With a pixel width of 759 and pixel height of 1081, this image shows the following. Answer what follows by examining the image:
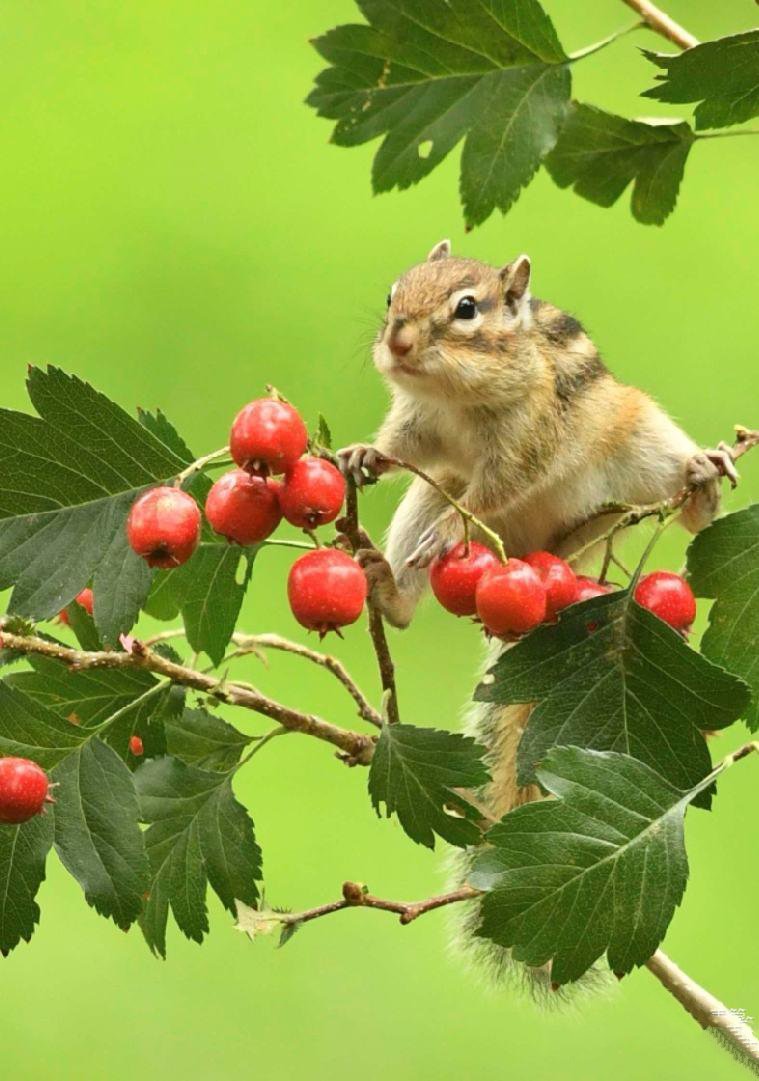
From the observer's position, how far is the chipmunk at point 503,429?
1.08 metres

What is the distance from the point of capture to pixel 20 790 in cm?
62

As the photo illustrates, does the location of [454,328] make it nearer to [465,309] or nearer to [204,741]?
[465,309]

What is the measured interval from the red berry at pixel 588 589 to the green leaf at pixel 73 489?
0.20 metres

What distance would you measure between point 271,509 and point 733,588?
22cm

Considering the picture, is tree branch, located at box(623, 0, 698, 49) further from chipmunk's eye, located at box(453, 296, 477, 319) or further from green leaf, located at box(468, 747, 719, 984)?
green leaf, located at box(468, 747, 719, 984)

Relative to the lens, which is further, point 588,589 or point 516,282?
point 516,282

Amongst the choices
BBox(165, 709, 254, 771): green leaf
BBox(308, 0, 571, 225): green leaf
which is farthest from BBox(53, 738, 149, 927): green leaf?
BBox(308, 0, 571, 225): green leaf

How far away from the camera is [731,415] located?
2418 mm

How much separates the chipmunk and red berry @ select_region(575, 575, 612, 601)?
0.26 metres

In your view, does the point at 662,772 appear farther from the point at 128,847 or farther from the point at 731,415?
the point at 731,415

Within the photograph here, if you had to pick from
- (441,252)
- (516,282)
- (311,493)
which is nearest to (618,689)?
(311,493)

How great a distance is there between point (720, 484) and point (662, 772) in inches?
13.1

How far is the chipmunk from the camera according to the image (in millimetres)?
1077

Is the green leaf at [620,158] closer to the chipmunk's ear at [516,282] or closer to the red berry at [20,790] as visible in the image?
the chipmunk's ear at [516,282]
